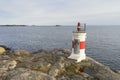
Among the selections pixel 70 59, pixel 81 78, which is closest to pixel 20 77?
pixel 81 78

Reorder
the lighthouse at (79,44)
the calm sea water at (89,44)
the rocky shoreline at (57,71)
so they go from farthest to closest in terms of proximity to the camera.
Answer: the calm sea water at (89,44), the lighthouse at (79,44), the rocky shoreline at (57,71)

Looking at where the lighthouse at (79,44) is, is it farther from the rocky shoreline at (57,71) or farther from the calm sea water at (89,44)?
the calm sea water at (89,44)

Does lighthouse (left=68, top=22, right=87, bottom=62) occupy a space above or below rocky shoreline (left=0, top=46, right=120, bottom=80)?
above

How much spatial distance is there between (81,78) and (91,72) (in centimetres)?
183

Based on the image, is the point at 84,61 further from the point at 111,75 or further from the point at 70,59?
the point at 111,75

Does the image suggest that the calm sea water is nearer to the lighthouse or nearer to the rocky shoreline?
the lighthouse

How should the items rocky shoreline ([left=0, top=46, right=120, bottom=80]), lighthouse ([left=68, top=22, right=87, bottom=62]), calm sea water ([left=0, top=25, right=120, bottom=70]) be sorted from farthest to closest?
calm sea water ([left=0, top=25, right=120, bottom=70])
lighthouse ([left=68, top=22, right=87, bottom=62])
rocky shoreline ([left=0, top=46, right=120, bottom=80])

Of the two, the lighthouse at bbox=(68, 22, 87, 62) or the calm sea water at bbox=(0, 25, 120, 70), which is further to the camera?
Result: the calm sea water at bbox=(0, 25, 120, 70)

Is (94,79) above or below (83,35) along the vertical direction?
below

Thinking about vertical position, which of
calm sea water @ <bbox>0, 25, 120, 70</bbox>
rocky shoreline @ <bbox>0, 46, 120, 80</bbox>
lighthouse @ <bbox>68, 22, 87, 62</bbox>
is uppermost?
lighthouse @ <bbox>68, 22, 87, 62</bbox>

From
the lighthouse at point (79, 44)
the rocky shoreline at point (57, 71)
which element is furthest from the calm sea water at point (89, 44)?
the rocky shoreline at point (57, 71)

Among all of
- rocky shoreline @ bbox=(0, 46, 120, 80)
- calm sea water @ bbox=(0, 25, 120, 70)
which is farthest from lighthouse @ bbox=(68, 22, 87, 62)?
calm sea water @ bbox=(0, 25, 120, 70)

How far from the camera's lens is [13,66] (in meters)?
12.3

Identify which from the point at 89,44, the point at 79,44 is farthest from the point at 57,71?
the point at 89,44
